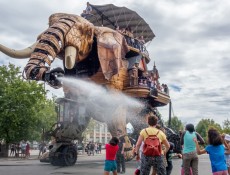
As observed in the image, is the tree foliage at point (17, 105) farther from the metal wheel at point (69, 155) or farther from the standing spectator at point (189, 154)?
the standing spectator at point (189, 154)

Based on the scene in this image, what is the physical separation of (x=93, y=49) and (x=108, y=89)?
86.4 inches

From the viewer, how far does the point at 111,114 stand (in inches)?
715

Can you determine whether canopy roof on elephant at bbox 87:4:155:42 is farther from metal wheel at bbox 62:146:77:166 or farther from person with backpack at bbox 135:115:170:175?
person with backpack at bbox 135:115:170:175

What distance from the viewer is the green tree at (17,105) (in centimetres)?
2716

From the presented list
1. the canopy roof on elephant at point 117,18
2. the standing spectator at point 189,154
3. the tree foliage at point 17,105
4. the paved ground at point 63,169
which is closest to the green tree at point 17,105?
the tree foliage at point 17,105

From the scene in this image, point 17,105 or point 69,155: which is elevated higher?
point 17,105

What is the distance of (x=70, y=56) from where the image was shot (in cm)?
1546

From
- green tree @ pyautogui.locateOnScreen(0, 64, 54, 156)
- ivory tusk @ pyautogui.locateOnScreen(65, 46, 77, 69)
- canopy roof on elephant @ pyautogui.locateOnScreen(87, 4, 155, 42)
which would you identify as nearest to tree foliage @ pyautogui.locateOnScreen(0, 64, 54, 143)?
green tree @ pyautogui.locateOnScreen(0, 64, 54, 156)

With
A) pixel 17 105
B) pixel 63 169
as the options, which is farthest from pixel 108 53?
pixel 17 105

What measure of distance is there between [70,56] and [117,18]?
38.0 feet

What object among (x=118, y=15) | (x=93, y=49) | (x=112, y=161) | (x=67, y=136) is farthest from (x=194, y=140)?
(x=118, y=15)

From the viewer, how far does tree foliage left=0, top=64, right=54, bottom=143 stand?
89.1ft

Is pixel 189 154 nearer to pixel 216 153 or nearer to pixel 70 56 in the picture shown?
pixel 216 153

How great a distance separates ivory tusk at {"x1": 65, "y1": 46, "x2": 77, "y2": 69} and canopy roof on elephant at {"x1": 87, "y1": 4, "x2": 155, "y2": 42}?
9.87 metres
